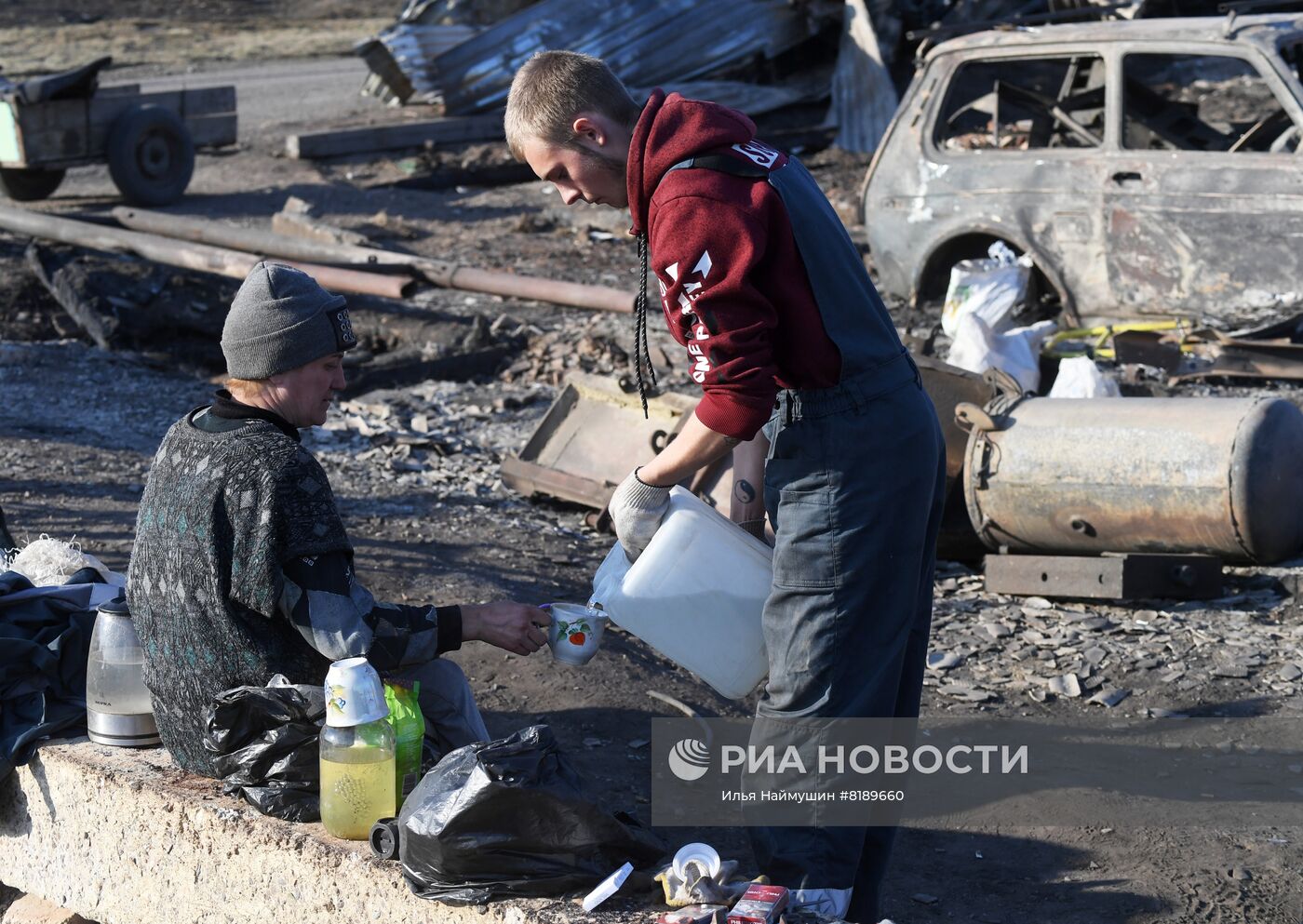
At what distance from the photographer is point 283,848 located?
112 inches

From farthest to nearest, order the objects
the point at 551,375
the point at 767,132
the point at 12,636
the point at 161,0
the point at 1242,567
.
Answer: the point at 161,0
the point at 767,132
the point at 551,375
the point at 1242,567
the point at 12,636

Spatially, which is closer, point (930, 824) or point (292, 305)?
point (292, 305)

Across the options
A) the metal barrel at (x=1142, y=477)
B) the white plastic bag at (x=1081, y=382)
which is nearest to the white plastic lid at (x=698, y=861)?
the metal barrel at (x=1142, y=477)

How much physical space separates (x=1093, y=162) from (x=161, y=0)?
22677mm

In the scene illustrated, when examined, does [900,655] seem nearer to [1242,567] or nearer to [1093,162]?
[1242,567]

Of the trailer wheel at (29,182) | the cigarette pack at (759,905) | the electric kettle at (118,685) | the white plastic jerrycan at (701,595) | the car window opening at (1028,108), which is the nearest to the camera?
the cigarette pack at (759,905)

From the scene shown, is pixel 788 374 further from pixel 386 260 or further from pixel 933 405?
pixel 386 260

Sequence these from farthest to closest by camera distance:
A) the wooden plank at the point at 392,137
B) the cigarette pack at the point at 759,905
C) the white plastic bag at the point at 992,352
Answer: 1. the wooden plank at the point at 392,137
2. the white plastic bag at the point at 992,352
3. the cigarette pack at the point at 759,905

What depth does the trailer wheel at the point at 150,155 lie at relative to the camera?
1231 centimetres

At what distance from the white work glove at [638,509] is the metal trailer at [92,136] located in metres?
10.5

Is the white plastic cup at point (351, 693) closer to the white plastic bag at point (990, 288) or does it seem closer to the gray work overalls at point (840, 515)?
the gray work overalls at point (840, 515)

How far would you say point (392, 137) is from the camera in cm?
1466

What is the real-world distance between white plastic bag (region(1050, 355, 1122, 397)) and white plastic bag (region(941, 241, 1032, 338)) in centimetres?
134

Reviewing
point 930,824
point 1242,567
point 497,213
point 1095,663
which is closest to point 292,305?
point 930,824
